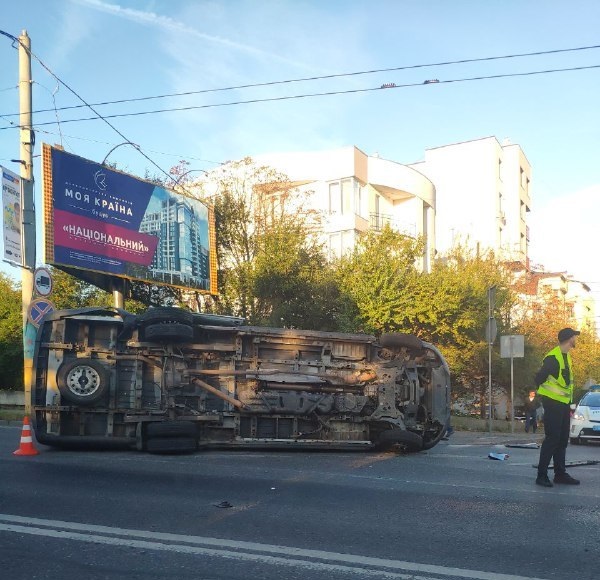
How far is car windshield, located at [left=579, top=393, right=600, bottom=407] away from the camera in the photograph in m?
16.8

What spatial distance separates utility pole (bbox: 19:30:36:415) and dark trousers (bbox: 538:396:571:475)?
10.2 meters

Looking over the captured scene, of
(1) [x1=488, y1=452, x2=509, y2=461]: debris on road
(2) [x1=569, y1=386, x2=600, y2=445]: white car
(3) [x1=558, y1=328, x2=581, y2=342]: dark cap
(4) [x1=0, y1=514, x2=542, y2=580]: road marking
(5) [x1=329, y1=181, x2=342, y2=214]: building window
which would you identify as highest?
(5) [x1=329, y1=181, x2=342, y2=214]: building window

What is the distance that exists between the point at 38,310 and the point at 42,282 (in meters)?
0.99

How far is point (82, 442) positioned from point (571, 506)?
23.4 ft

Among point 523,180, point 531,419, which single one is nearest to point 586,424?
point 531,419

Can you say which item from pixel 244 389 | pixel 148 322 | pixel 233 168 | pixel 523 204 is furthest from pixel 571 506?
pixel 523 204

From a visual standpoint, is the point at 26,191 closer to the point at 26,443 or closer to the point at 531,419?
the point at 26,443

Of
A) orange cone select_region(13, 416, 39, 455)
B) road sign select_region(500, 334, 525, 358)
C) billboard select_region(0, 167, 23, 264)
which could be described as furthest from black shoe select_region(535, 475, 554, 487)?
road sign select_region(500, 334, 525, 358)

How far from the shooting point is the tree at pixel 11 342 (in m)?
36.5

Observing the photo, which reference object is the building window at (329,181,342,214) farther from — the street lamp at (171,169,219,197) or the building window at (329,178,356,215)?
the street lamp at (171,169,219,197)

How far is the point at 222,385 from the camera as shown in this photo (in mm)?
11234

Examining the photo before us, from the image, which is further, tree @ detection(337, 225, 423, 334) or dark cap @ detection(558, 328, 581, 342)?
tree @ detection(337, 225, 423, 334)

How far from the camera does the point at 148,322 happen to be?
10953 millimetres

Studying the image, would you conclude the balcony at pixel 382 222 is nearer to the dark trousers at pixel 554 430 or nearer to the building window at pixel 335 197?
the building window at pixel 335 197
